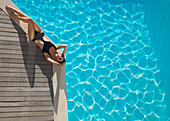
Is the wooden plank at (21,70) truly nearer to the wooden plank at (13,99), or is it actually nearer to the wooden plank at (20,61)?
the wooden plank at (20,61)

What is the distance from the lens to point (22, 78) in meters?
4.98

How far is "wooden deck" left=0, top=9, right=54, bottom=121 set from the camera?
477cm

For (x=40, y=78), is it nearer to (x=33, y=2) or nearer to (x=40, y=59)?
(x=40, y=59)

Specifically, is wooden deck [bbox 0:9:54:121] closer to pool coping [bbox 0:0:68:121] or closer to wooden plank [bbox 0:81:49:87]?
wooden plank [bbox 0:81:49:87]

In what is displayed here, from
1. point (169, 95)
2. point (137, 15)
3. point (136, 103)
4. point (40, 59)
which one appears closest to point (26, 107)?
point (40, 59)

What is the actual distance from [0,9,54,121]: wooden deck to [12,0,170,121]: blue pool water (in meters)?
1.08

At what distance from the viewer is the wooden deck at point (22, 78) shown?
4.77 metres

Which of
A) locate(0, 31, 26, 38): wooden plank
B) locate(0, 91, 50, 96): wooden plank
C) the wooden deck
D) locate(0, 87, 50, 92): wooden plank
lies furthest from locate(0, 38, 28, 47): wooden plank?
locate(0, 91, 50, 96): wooden plank

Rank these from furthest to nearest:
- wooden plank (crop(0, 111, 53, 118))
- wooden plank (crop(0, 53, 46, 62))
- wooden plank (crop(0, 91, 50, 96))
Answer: wooden plank (crop(0, 53, 46, 62)) → wooden plank (crop(0, 91, 50, 96)) → wooden plank (crop(0, 111, 53, 118))

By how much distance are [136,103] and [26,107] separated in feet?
10.5

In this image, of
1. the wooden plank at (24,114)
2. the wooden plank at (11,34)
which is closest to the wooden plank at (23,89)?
the wooden plank at (24,114)

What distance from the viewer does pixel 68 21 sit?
7137 mm

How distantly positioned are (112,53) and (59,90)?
243 centimetres

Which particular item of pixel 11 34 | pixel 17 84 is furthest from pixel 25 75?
pixel 11 34
